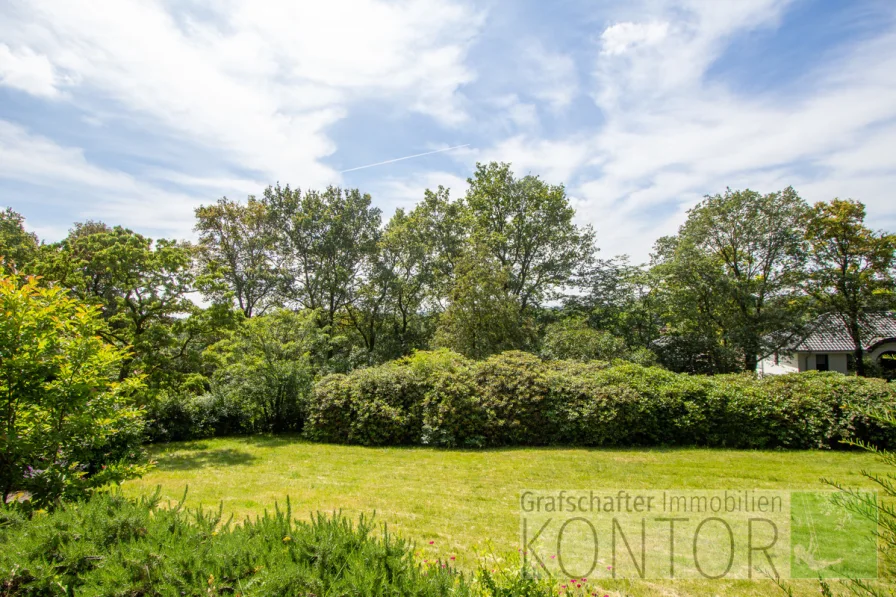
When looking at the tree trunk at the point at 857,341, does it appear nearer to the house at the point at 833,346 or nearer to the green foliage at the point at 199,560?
the house at the point at 833,346

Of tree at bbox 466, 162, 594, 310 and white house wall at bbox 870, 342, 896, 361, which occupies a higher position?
tree at bbox 466, 162, 594, 310

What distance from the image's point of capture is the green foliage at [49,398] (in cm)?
388

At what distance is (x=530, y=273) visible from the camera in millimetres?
24078

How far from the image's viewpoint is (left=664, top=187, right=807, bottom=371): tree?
66.4ft

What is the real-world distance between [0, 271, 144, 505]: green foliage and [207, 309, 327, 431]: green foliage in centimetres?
851

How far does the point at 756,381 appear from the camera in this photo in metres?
10.2

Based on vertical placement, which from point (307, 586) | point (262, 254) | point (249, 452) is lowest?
point (249, 452)

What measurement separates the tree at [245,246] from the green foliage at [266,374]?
1011cm

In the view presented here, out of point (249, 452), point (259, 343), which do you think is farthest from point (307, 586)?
point (259, 343)

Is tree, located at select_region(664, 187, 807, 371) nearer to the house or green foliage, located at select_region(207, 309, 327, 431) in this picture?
the house

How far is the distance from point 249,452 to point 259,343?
13.4 ft

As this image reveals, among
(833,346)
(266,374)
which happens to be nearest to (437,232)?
(266,374)

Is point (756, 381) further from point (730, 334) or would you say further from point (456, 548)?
point (730, 334)

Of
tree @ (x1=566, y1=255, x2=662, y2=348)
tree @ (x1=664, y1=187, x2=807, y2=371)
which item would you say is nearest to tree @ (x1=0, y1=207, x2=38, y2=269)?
tree @ (x1=566, y1=255, x2=662, y2=348)
